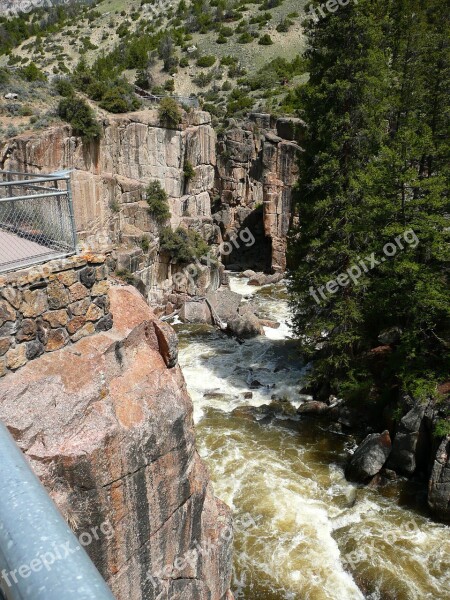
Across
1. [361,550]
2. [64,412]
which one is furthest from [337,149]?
[64,412]

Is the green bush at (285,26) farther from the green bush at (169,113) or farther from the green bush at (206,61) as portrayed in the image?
the green bush at (169,113)

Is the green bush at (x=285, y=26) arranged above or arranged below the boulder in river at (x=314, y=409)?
above

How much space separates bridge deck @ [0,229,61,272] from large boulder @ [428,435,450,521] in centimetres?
1046

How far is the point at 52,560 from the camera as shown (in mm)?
1152

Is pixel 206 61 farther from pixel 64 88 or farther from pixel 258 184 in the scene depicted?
pixel 64 88

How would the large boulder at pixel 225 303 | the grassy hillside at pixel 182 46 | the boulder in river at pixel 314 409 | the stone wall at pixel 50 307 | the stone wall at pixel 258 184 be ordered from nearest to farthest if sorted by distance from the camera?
the stone wall at pixel 50 307 < the boulder in river at pixel 314 409 < the large boulder at pixel 225 303 < the stone wall at pixel 258 184 < the grassy hillside at pixel 182 46

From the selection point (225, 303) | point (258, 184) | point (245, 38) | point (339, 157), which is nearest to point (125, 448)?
point (339, 157)

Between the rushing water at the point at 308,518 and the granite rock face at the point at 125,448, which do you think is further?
the rushing water at the point at 308,518

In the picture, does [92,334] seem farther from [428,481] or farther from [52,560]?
[428,481]

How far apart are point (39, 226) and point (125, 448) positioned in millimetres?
2787

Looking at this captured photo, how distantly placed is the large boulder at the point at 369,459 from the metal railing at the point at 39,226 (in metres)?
10.6

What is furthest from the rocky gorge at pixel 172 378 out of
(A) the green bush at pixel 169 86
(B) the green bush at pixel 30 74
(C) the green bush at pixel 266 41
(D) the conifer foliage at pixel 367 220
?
(C) the green bush at pixel 266 41

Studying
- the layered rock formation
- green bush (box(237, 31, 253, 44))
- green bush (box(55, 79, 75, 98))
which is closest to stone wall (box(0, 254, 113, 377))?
the layered rock formation

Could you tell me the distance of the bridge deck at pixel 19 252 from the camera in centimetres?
496
